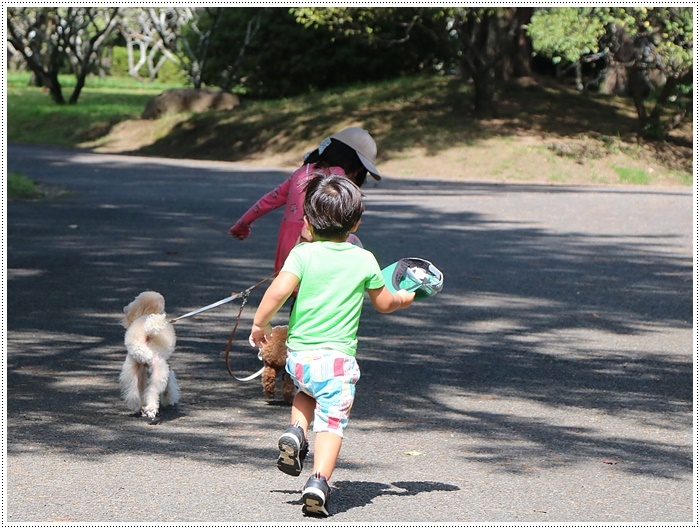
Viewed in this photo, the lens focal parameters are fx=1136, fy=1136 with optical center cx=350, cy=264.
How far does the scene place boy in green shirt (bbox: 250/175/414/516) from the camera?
15.1 feet

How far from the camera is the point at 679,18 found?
1032 inches

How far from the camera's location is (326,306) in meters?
4.62

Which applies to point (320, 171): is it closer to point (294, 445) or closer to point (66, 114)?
point (294, 445)

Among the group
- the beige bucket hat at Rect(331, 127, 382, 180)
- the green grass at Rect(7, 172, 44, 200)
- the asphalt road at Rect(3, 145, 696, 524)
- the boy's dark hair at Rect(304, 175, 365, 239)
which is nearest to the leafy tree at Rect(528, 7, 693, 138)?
the asphalt road at Rect(3, 145, 696, 524)

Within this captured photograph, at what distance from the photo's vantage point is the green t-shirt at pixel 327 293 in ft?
15.2

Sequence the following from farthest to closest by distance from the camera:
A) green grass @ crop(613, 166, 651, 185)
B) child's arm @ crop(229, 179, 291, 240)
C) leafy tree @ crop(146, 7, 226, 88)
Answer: leafy tree @ crop(146, 7, 226, 88)
green grass @ crop(613, 166, 651, 185)
child's arm @ crop(229, 179, 291, 240)

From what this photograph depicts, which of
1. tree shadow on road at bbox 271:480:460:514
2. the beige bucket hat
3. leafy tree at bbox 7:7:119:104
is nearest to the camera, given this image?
tree shadow on road at bbox 271:480:460:514

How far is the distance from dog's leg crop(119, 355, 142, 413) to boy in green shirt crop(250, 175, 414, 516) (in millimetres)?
1602

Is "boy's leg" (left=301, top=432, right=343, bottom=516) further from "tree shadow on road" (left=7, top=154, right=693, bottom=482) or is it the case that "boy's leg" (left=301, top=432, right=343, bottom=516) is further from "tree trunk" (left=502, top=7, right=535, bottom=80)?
"tree trunk" (left=502, top=7, right=535, bottom=80)

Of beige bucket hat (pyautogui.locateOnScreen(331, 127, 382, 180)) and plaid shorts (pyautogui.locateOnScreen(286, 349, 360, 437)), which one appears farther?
beige bucket hat (pyautogui.locateOnScreen(331, 127, 382, 180))

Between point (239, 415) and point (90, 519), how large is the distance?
1.96 metres

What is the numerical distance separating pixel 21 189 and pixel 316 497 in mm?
15247

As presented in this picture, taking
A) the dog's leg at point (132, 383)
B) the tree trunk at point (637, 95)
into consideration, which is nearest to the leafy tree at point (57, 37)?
the tree trunk at point (637, 95)

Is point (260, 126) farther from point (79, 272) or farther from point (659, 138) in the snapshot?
point (79, 272)
